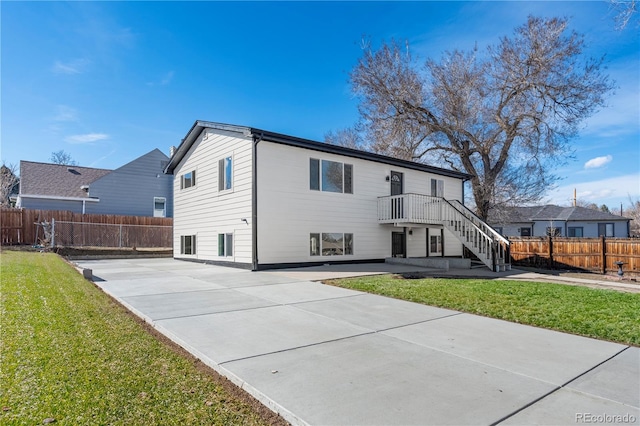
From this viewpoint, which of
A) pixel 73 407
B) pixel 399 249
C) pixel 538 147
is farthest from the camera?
pixel 538 147

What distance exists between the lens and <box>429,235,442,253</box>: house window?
1795cm

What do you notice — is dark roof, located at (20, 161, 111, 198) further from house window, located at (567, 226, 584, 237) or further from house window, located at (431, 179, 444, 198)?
house window, located at (567, 226, 584, 237)

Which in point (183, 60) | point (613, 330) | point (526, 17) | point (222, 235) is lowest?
point (613, 330)

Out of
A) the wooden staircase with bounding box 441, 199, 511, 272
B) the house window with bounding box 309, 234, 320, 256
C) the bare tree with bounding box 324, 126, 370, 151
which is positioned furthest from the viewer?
the bare tree with bounding box 324, 126, 370, 151

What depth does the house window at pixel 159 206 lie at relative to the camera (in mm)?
27091

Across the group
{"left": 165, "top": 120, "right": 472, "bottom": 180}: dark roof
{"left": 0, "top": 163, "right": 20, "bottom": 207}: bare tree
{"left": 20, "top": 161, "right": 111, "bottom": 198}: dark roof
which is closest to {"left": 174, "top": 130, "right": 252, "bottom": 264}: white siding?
{"left": 165, "top": 120, "right": 472, "bottom": 180}: dark roof

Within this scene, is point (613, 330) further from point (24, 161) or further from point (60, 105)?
point (24, 161)

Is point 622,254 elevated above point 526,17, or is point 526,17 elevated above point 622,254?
point 526,17

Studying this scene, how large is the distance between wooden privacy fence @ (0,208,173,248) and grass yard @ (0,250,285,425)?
16706 millimetres

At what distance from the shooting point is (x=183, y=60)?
1465cm

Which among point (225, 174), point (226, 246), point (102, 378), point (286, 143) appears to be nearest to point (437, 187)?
point (286, 143)

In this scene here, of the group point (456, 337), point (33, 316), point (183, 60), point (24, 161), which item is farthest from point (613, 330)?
point (24, 161)

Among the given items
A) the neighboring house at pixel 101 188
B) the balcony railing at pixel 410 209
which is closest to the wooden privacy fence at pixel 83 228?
the neighboring house at pixel 101 188

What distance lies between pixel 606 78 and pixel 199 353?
24650 millimetres
